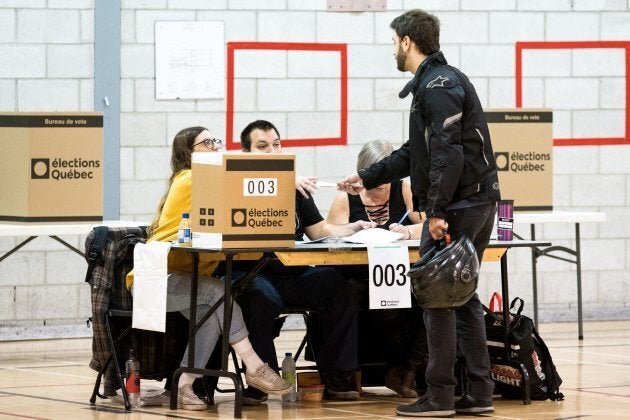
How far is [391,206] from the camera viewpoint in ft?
20.4

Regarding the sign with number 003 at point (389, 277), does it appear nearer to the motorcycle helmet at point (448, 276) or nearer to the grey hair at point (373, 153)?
the motorcycle helmet at point (448, 276)

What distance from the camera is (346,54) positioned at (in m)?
8.49

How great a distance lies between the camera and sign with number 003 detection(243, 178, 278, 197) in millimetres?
5113

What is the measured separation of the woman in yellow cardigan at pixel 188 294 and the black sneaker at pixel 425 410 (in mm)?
519

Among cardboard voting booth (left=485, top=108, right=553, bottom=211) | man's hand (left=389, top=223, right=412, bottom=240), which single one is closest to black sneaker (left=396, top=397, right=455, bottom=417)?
man's hand (left=389, top=223, right=412, bottom=240)

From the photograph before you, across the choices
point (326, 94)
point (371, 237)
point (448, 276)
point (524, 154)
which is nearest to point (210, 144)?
point (371, 237)

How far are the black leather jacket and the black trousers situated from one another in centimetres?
68

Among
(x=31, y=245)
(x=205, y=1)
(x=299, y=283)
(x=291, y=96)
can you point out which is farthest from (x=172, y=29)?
(x=299, y=283)

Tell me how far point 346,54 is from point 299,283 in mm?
3232

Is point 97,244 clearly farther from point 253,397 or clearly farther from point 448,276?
point 448,276

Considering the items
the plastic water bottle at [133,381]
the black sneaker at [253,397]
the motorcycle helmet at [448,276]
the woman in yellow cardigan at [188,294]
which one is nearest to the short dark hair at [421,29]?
the motorcycle helmet at [448,276]

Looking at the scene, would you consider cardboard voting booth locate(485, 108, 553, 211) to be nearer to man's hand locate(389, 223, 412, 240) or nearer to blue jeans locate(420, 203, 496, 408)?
man's hand locate(389, 223, 412, 240)

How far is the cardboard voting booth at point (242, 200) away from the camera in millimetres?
5070

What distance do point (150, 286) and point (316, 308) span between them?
2.40ft
